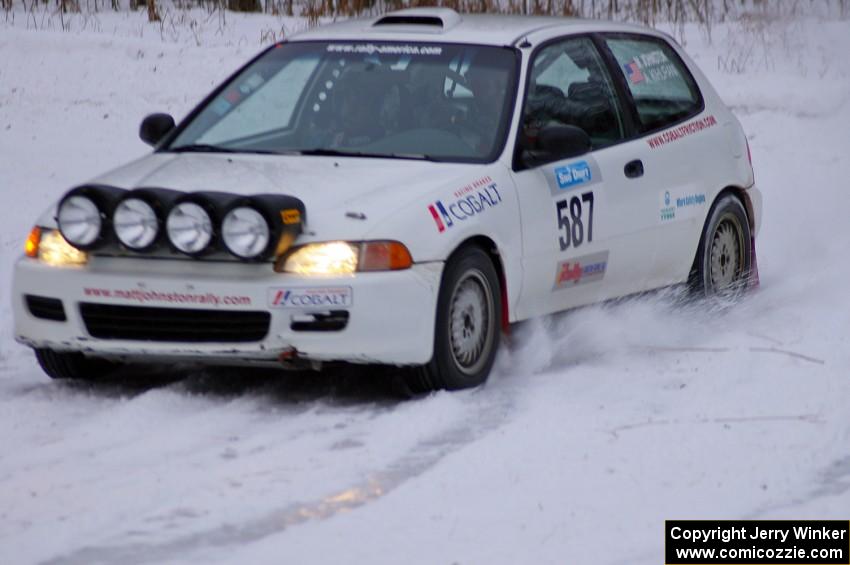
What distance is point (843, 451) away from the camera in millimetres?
6422

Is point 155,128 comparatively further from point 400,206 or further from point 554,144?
point 554,144

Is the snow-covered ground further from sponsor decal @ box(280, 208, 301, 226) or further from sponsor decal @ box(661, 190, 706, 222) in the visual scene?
sponsor decal @ box(280, 208, 301, 226)

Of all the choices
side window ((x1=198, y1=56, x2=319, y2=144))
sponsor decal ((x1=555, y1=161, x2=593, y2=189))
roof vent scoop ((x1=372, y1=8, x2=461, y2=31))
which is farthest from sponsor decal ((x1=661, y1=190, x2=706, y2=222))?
side window ((x1=198, y1=56, x2=319, y2=144))

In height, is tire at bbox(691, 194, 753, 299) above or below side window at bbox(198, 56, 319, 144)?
below

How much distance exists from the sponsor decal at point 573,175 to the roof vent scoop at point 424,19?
96cm

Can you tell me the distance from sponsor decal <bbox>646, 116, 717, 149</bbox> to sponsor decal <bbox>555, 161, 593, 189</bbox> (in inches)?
27.1

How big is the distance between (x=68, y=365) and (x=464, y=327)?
173cm

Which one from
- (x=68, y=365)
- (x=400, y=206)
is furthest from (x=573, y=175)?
(x=68, y=365)

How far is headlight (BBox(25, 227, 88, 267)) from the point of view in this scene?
7352mm

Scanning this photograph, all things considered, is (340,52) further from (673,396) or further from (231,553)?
(231,553)

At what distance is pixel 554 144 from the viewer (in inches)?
309

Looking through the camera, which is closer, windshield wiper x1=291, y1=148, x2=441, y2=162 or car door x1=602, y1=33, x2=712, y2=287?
windshield wiper x1=291, y1=148, x2=441, y2=162

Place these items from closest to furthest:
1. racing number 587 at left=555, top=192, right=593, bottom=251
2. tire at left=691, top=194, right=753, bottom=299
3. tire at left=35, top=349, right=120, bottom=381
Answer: tire at left=35, top=349, right=120, bottom=381, racing number 587 at left=555, top=192, right=593, bottom=251, tire at left=691, top=194, right=753, bottom=299

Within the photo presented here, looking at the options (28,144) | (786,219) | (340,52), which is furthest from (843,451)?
(28,144)
